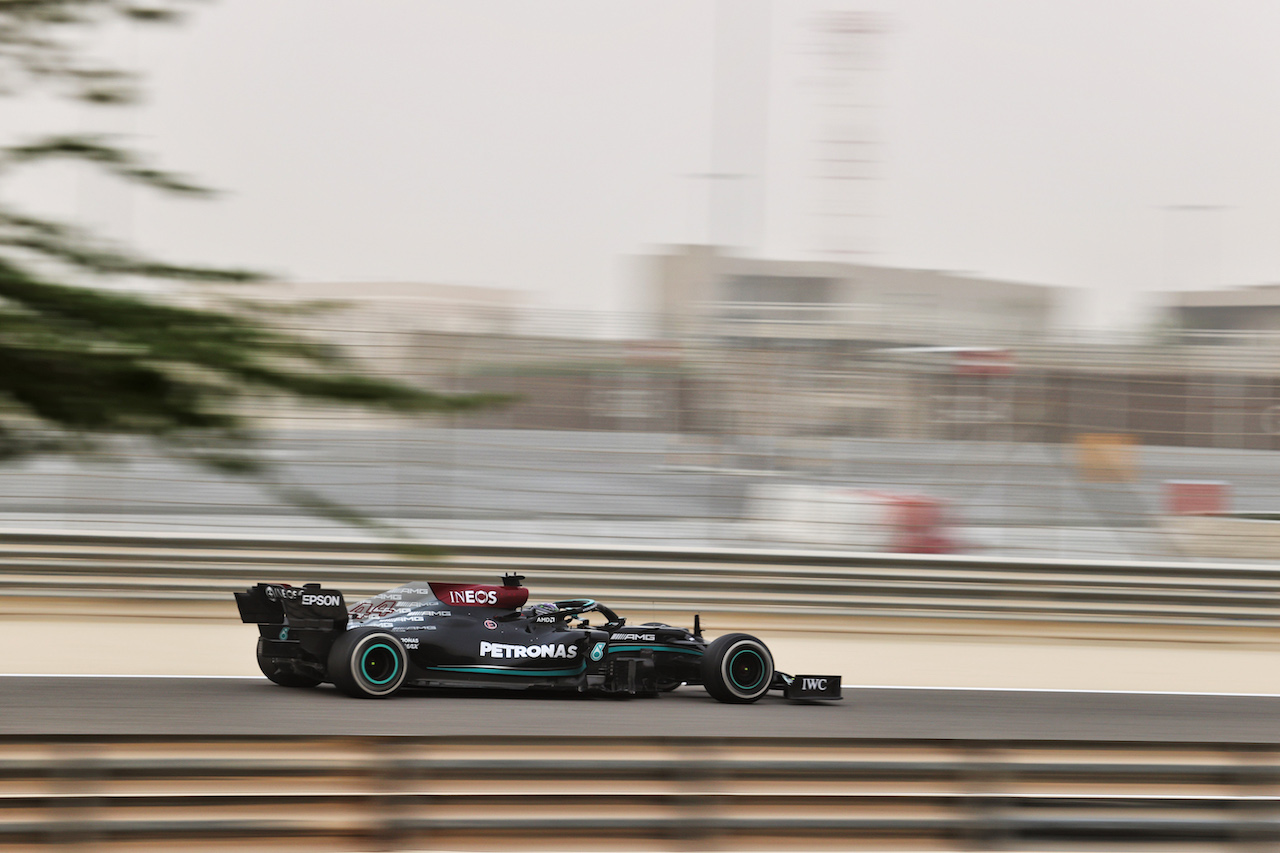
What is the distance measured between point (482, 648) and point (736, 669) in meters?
1.66

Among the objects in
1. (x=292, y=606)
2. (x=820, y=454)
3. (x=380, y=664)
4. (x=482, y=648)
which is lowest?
(x=380, y=664)

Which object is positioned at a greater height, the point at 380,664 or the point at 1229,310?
the point at 1229,310

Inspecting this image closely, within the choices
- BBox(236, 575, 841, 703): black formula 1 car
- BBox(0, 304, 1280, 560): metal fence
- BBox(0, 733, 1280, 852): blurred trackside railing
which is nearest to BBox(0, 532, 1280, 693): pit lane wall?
BBox(0, 304, 1280, 560): metal fence

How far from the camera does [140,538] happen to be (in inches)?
484

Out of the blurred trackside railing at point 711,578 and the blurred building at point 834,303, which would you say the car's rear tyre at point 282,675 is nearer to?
the blurred trackside railing at point 711,578

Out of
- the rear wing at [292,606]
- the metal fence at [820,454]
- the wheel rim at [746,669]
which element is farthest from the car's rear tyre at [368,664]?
the metal fence at [820,454]

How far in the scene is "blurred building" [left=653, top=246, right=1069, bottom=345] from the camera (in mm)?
14188

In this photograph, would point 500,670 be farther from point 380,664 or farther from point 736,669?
point 736,669

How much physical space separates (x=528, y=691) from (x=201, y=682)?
7.23ft

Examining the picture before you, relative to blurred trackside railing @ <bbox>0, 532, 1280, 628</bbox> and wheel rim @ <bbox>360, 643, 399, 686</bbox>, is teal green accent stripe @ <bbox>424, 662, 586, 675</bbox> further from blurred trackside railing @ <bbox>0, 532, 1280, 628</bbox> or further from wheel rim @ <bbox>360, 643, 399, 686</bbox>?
blurred trackside railing @ <bbox>0, 532, 1280, 628</bbox>

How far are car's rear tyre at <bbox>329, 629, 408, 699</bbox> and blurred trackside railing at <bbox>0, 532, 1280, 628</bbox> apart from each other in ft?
11.0

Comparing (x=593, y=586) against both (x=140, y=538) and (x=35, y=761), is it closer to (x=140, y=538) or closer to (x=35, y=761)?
(x=140, y=538)

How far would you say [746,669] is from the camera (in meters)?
8.71

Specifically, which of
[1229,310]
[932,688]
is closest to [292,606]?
[932,688]
